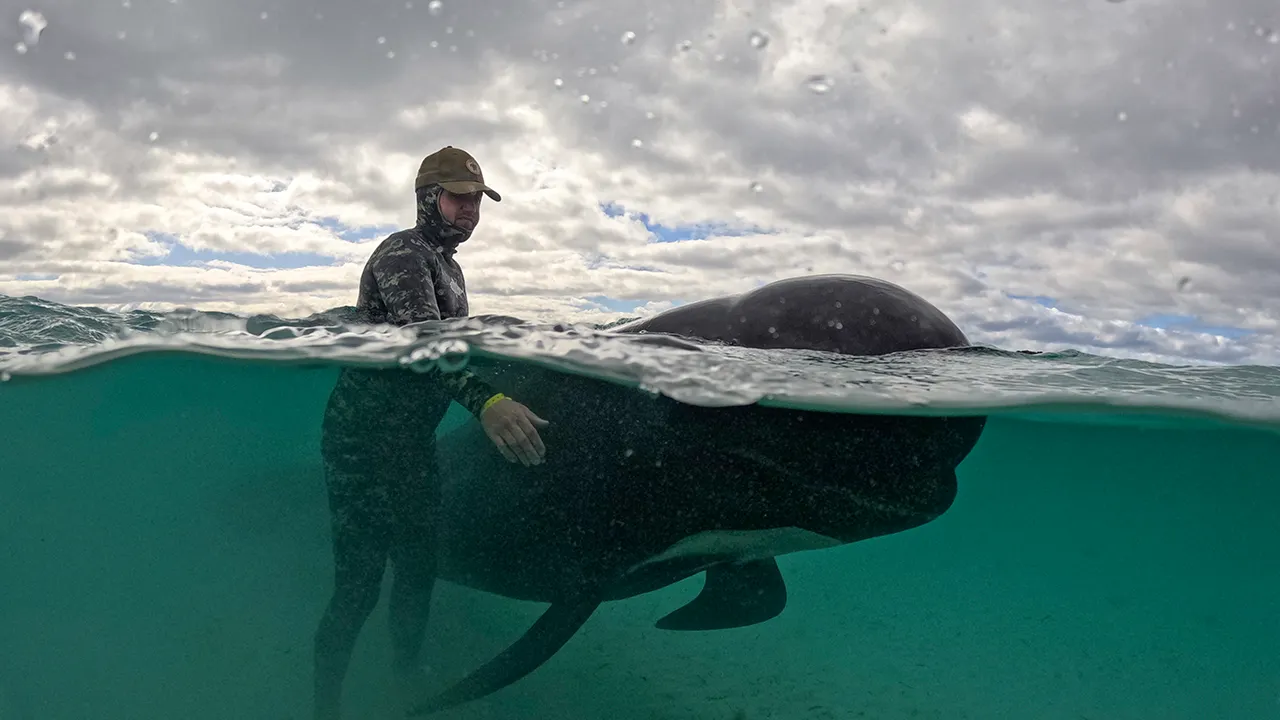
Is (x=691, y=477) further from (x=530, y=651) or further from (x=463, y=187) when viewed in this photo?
(x=463, y=187)

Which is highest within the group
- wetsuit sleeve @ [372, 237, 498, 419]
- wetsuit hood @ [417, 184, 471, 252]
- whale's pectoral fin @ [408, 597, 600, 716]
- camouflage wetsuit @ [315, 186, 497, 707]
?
wetsuit hood @ [417, 184, 471, 252]

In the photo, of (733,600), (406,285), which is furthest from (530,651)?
(406,285)

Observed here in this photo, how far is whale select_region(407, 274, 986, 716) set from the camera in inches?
160

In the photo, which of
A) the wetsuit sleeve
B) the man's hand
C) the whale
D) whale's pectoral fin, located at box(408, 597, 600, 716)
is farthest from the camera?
the wetsuit sleeve

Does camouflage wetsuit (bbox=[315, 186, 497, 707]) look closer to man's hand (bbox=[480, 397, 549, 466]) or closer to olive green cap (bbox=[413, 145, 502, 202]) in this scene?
olive green cap (bbox=[413, 145, 502, 202])

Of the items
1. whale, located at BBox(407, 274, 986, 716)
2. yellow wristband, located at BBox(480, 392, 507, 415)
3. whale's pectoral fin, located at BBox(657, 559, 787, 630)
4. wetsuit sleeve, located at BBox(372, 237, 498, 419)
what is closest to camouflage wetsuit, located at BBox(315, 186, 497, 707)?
wetsuit sleeve, located at BBox(372, 237, 498, 419)

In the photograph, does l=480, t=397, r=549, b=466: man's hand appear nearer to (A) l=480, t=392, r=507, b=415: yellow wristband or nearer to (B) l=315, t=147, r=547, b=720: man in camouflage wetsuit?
(A) l=480, t=392, r=507, b=415: yellow wristband

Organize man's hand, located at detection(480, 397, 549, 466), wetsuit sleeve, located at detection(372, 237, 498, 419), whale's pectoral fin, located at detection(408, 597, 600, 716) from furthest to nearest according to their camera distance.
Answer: wetsuit sleeve, located at detection(372, 237, 498, 419) → whale's pectoral fin, located at detection(408, 597, 600, 716) → man's hand, located at detection(480, 397, 549, 466)

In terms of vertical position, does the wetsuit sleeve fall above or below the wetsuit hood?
below

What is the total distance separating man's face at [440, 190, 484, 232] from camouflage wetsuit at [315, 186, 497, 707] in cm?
6

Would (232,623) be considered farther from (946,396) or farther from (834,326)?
(946,396)

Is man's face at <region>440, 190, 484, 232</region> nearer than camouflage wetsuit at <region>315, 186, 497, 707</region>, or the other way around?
camouflage wetsuit at <region>315, 186, 497, 707</region>

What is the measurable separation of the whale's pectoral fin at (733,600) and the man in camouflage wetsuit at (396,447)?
70.1 inches

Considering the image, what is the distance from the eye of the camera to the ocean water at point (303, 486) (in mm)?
4965
